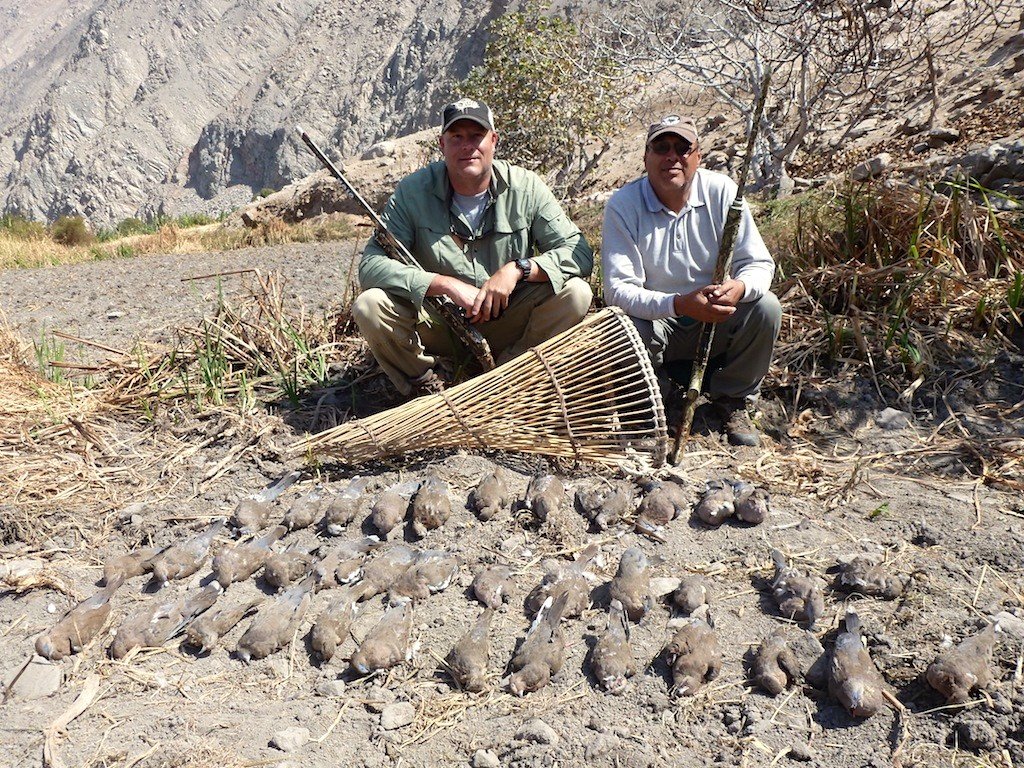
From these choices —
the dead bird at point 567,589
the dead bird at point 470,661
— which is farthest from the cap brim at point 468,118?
the dead bird at point 470,661

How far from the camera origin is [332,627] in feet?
7.19

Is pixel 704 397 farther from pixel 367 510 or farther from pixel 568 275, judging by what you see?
pixel 367 510

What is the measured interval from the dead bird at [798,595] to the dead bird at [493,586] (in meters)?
0.80

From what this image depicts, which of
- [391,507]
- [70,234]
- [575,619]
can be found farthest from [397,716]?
[70,234]

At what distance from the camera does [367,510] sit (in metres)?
2.82

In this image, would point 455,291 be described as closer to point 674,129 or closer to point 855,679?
point 674,129

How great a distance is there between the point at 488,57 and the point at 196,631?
968cm

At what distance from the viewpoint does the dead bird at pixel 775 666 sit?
1.99 m

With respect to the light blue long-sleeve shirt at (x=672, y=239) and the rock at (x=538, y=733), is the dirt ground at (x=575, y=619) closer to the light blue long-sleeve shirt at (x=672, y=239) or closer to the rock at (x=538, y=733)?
the rock at (x=538, y=733)

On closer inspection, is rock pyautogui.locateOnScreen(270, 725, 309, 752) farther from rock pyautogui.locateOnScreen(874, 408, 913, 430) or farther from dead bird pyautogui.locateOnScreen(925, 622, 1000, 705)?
rock pyautogui.locateOnScreen(874, 408, 913, 430)

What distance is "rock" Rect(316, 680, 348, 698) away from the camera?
2.06 m

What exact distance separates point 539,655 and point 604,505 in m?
0.74

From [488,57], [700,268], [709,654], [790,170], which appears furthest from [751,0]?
[488,57]

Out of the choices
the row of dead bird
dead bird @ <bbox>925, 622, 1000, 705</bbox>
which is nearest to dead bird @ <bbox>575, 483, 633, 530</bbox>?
the row of dead bird
